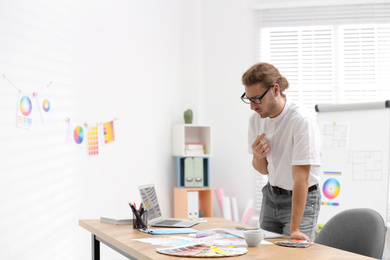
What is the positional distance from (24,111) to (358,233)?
77.7 inches

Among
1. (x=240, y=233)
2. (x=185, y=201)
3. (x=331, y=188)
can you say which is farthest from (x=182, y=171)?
(x=240, y=233)

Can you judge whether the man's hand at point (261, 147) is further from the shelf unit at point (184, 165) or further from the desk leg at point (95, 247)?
the shelf unit at point (184, 165)

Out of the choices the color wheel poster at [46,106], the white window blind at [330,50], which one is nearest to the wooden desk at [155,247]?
the color wheel poster at [46,106]

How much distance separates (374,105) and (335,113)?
32 cm

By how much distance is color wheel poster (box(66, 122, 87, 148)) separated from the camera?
3.37 m

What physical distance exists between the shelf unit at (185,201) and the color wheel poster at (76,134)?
1374 millimetres

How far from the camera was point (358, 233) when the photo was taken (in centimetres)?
204

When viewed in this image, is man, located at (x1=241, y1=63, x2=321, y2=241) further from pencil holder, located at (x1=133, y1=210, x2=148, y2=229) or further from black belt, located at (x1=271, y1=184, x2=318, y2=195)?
pencil holder, located at (x1=133, y1=210, x2=148, y2=229)

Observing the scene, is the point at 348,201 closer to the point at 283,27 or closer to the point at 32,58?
the point at 283,27

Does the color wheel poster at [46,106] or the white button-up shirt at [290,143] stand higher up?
the color wheel poster at [46,106]

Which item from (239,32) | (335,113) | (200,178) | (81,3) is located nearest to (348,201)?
(335,113)

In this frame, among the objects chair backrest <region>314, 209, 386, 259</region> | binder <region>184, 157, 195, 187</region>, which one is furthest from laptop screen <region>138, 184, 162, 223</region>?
binder <region>184, 157, 195, 187</region>

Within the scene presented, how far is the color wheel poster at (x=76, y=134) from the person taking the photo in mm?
3371

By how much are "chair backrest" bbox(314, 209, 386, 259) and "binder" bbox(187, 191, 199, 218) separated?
2.46 meters
